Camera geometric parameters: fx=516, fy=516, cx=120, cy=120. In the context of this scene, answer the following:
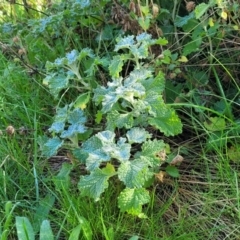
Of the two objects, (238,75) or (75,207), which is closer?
(75,207)

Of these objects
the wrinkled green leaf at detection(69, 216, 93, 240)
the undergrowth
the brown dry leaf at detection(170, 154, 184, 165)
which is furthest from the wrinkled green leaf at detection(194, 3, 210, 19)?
the wrinkled green leaf at detection(69, 216, 93, 240)

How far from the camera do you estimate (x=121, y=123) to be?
4.82 ft

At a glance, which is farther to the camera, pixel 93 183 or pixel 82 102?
pixel 82 102

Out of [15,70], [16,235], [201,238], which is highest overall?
[15,70]

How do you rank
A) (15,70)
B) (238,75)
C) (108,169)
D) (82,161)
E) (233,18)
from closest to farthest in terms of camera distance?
(108,169) < (82,161) < (233,18) < (238,75) < (15,70)

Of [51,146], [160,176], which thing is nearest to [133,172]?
[160,176]

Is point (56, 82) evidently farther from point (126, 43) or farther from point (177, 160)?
point (177, 160)

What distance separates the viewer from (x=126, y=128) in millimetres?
1493

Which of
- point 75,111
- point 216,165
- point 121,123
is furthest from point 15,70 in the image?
point 216,165

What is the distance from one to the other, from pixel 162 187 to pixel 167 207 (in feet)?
0.41

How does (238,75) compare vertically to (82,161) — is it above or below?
below

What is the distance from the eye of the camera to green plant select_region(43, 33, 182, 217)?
1.39 metres

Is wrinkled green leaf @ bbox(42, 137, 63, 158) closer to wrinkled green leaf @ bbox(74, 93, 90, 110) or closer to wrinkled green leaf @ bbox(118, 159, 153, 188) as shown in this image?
wrinkled green leaf @ bbox(74, 93, 90, 110)

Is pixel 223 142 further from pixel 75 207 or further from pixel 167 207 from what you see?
pixel 75 207
